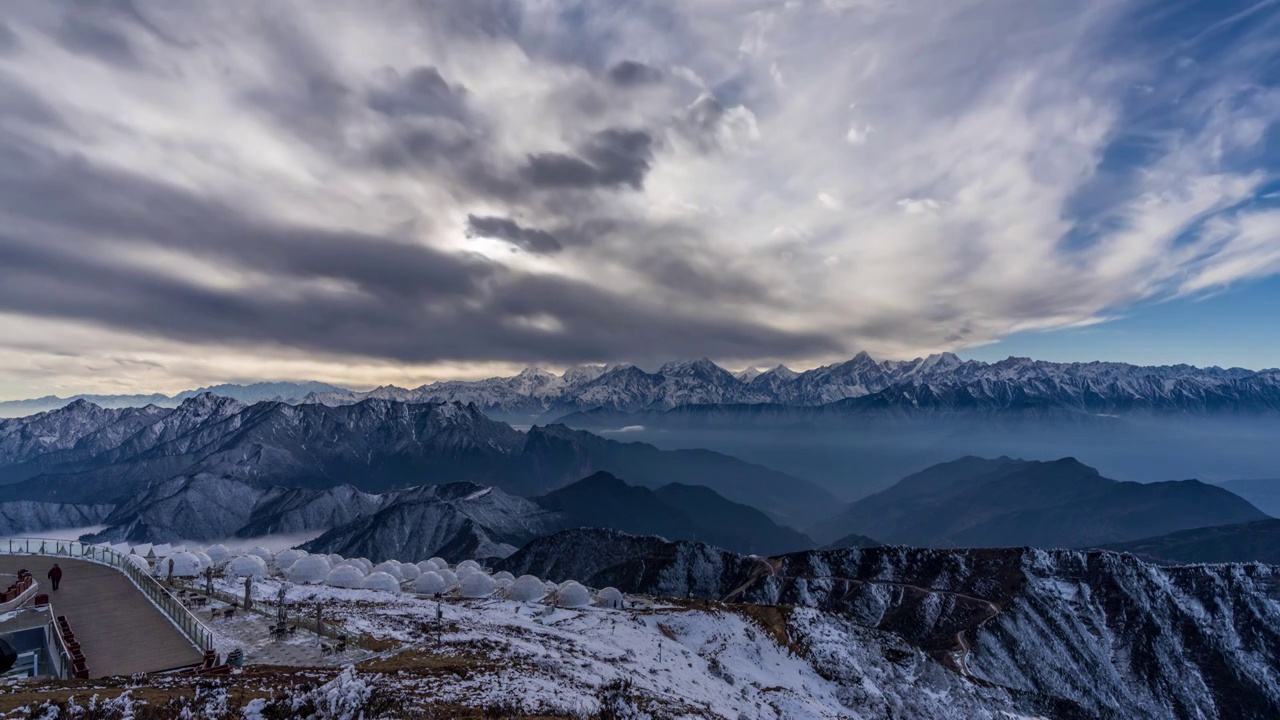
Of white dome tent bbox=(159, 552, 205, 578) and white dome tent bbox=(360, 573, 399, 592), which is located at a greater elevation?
white dome tent bbox=(159, 552, 205, 578)

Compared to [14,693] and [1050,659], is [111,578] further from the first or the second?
[1050,659]

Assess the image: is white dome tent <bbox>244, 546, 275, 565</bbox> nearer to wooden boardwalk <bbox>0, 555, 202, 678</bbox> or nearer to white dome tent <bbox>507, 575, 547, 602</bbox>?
white dome tent <bbox>507, 575, 547, 602</bbox>

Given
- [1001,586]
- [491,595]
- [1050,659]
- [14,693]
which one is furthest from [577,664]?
[1001,586]

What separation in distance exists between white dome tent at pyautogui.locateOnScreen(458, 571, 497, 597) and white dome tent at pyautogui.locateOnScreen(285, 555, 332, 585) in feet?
73.6

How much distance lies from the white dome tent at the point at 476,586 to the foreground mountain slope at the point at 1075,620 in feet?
193

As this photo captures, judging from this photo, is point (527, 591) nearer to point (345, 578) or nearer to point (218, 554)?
point (345, 578)

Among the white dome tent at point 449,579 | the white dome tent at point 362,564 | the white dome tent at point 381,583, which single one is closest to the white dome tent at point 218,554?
the white dome tent at point 362,564

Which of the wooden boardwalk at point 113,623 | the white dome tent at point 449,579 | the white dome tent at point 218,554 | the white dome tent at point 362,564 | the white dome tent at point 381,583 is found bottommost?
the white dome tent at point 449,579

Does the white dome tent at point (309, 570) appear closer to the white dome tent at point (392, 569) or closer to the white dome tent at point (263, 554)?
the white dome tent at point (263, 554)

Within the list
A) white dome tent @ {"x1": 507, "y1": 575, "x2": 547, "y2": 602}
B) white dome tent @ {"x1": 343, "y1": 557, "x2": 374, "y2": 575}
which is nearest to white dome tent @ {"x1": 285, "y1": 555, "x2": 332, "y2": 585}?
white dome tent @ {"x1": 343, "y1": 557, "x2": 374, "y2": 575}

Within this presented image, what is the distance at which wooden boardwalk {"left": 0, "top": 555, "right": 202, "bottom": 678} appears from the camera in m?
34.5

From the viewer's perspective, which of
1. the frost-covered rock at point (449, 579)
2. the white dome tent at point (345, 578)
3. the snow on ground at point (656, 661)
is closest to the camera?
the snow on ground at point (656, 661)

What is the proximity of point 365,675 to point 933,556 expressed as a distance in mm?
144588

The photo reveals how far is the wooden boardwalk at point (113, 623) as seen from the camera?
3453cm
